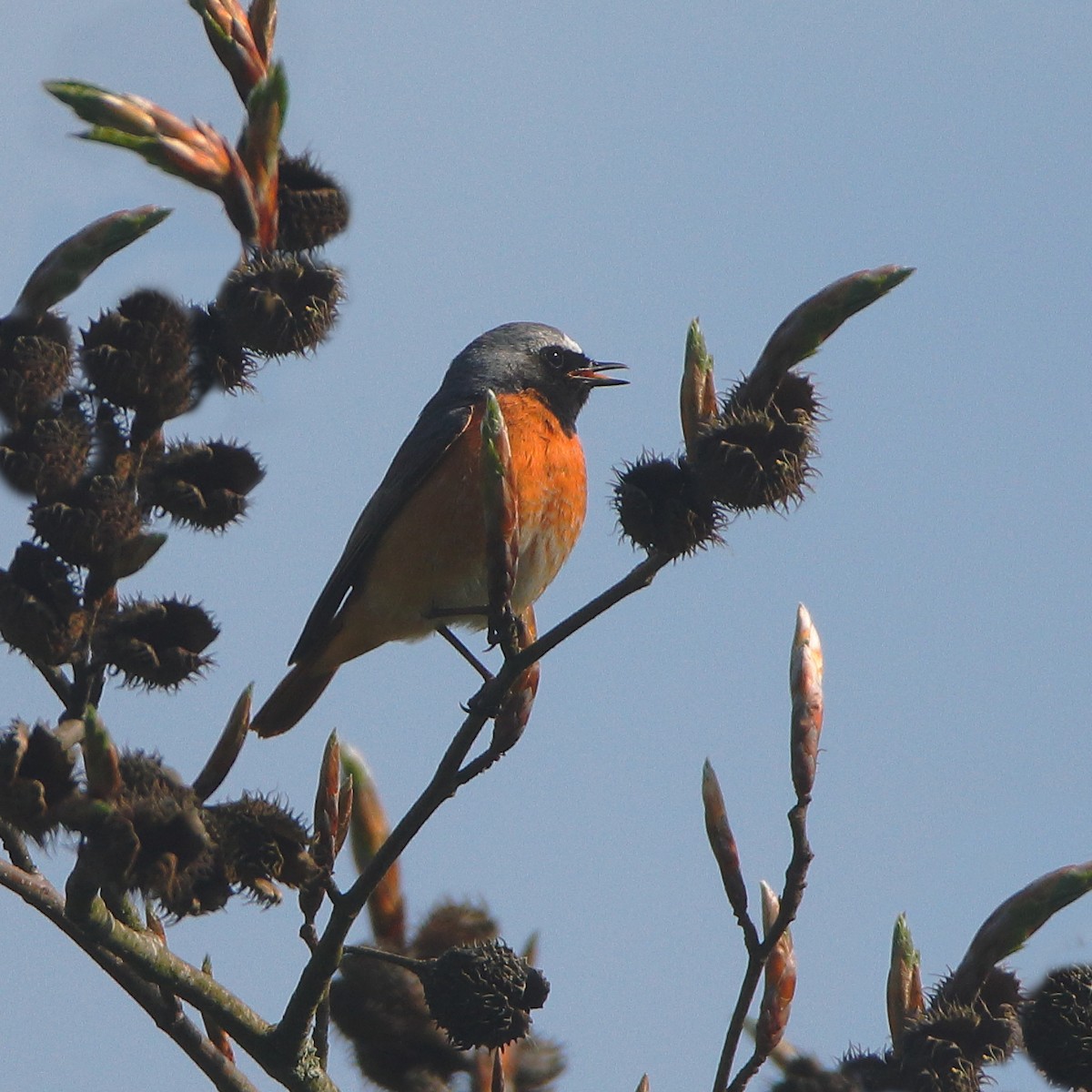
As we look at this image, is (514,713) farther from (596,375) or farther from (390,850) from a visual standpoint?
(596,375)

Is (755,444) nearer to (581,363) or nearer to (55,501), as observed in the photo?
(55,501)

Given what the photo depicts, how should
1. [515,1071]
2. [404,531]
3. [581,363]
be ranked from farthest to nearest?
1. [581,363]
2. [404,531]
3. [515,1071]

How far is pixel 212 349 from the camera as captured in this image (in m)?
3.43

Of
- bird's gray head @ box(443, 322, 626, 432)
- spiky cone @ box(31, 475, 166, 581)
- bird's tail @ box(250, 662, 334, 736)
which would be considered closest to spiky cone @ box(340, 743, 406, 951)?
spiky cone @ box(31, 475, 166, 581)

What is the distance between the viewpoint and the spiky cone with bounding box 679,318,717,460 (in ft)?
10.2

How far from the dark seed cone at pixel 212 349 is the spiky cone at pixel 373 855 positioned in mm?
913

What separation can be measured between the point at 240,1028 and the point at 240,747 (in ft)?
2.27

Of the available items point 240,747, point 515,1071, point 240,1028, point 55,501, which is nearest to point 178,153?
point 55,501

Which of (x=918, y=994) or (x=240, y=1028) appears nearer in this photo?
(x=918, y=994)

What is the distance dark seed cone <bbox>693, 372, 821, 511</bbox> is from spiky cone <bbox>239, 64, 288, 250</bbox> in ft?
3.82

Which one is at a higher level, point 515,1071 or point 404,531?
point 404,531

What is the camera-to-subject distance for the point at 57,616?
3.01m

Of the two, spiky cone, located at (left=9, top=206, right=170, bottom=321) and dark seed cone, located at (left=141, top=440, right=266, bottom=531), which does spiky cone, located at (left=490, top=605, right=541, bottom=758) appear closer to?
dark seed cone, located at (left=141, top=440, right=266, bottom=531)

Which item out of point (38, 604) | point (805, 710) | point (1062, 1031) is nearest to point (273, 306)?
point (38, 604)
